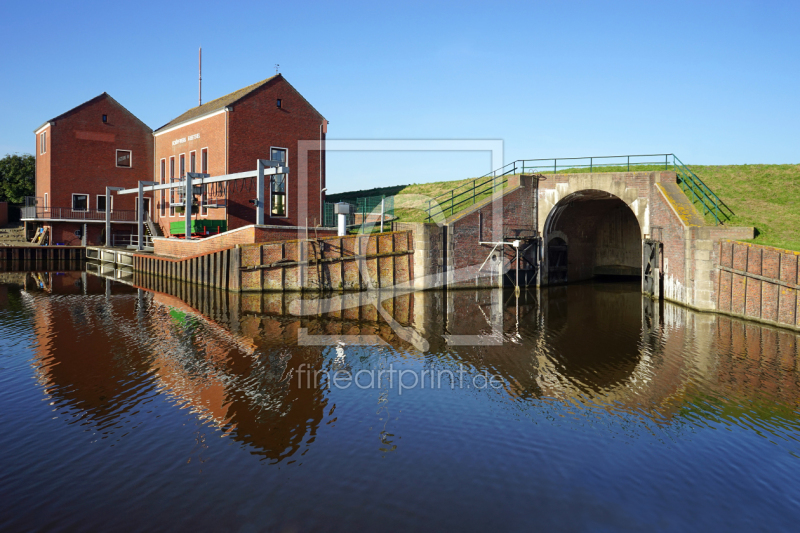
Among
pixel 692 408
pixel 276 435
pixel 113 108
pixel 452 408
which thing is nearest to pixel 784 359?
pixel 692 408

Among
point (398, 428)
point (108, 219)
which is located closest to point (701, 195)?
point (398, 428)

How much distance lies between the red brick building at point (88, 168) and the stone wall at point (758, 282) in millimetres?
44438

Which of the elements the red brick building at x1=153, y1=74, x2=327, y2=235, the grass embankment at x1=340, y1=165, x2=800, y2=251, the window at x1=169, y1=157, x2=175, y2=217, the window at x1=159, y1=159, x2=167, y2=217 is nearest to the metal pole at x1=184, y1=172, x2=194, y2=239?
the red brick building at x1=153, y1=74, x2=327, y2=235

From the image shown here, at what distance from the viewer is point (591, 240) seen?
36.0m

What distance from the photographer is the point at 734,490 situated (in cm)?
772

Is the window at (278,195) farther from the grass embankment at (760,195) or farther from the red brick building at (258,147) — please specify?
the grass embankment at (760,195)

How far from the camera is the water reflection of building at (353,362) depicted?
11.1 metres

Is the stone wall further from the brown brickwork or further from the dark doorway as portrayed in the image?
A: the brown brickwork

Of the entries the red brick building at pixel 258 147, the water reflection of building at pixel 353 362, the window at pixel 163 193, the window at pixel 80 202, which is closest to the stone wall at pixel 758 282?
the water reflection of building at pixel 353 362

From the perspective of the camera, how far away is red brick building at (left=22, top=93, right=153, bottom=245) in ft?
152

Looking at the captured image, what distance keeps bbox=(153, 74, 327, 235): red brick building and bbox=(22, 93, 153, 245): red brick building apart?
10.6 meters

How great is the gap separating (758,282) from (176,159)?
128 ft


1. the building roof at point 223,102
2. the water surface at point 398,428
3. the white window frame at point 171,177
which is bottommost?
the water surface at point 398,428

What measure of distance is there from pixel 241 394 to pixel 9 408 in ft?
13.7
